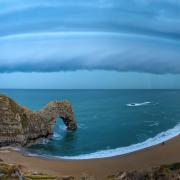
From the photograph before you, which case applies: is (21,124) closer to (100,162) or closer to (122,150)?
(122,150)

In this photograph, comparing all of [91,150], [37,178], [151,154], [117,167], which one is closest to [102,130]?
[91,150]

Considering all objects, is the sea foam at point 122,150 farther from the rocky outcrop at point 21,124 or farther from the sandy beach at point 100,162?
the rocky outcrop at point 21,124

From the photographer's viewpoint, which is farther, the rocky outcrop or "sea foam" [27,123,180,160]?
the rocky outcrop

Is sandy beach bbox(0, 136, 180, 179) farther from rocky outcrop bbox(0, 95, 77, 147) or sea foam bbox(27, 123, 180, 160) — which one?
rocky outcrop bbox(0, 95, 77, 147)

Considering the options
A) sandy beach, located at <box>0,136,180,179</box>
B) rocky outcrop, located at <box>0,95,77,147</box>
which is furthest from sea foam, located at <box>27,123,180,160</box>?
rocky outcrop, located at <box>0,95,77,147</box>

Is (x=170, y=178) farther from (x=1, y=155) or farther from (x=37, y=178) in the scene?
(x=1, y=155)

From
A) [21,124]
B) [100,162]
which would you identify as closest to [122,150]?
[100,162]

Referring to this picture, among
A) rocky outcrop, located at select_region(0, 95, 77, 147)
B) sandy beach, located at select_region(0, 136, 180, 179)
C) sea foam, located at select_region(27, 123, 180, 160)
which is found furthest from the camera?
rocky outcrop, located at select_region(0, 95, 77, 147)
